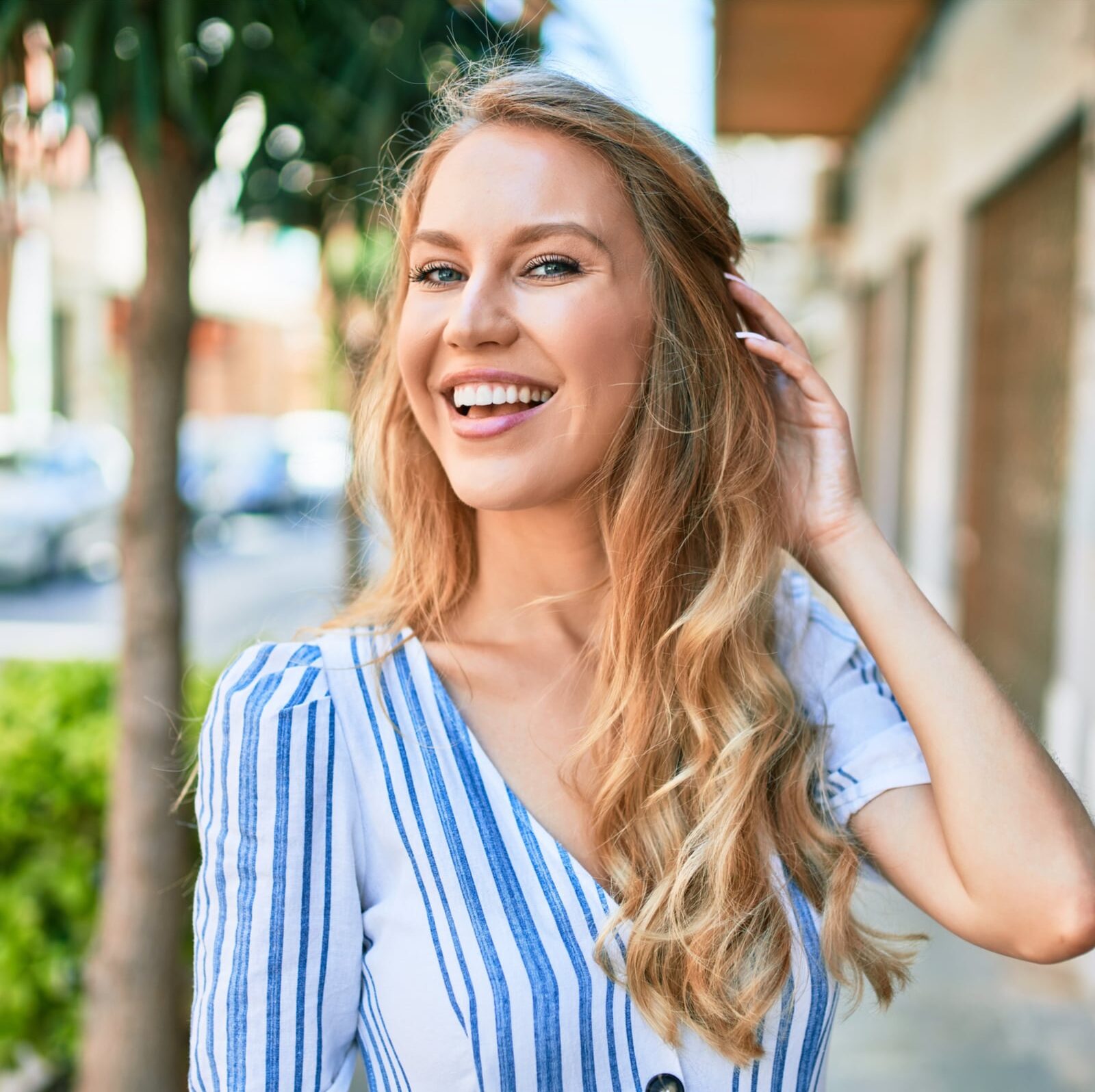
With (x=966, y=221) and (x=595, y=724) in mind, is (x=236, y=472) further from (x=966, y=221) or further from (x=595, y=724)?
(x=595, y=724)

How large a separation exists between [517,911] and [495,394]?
61cm

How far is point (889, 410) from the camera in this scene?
898cm

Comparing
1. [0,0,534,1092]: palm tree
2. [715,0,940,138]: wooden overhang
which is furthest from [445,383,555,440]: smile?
[715,0,940,138]: wooden overhang

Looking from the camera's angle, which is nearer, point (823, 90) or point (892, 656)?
point (892, 656)

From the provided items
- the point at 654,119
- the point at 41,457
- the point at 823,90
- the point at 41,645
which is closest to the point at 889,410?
the point at 823,90

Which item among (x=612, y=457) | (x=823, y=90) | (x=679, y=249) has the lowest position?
(x=612, y=457)

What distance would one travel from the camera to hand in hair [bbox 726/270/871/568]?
5.11 feet

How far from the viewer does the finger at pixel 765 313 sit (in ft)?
5.25

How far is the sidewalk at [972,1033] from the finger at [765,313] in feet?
6.09

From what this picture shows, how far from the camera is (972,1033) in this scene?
3.45m

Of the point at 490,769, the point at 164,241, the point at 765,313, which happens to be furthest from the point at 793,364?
the point at 164,241

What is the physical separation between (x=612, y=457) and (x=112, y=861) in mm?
1894

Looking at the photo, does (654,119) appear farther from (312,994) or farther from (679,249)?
(312,994)

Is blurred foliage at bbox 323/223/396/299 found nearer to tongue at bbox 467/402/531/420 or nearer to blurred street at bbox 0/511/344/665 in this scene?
tongue at bbox 467/402/531/420
